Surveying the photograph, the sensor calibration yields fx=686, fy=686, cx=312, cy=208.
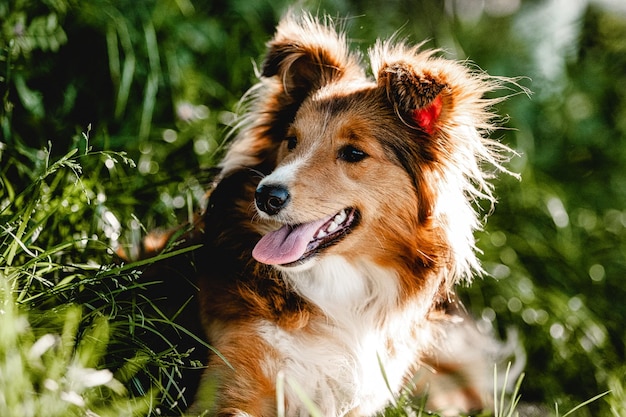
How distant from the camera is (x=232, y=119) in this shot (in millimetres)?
4398

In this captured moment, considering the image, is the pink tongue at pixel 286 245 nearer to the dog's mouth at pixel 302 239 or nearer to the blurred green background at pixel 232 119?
the dog's mouth at pixel 302 239

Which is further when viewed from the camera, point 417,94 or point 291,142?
point 291,142

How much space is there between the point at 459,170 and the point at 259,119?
3.50 ft

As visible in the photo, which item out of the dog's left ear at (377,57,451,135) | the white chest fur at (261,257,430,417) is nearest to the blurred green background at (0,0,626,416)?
the white chest fur at (261,257,430,417)

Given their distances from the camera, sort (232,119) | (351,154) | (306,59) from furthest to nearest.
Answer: (232,119) < (306,59) < (351,154)

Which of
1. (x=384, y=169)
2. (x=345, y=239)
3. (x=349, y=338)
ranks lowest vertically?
(x=349, y=338)

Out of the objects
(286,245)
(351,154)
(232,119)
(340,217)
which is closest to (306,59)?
(351,154)

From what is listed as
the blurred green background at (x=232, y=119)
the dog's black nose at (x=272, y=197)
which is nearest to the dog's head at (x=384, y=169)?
the dog's black nose at (x=272, y=197)

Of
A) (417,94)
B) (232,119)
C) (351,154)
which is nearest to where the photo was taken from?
(417,94)

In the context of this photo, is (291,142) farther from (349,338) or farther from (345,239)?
(349,338)

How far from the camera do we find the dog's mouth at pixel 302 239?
2.76 metres

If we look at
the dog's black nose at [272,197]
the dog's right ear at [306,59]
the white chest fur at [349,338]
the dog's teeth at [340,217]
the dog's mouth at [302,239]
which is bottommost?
the white chest fur at [349,338]

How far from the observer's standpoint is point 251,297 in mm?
2818

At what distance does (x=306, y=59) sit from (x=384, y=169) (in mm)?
728
